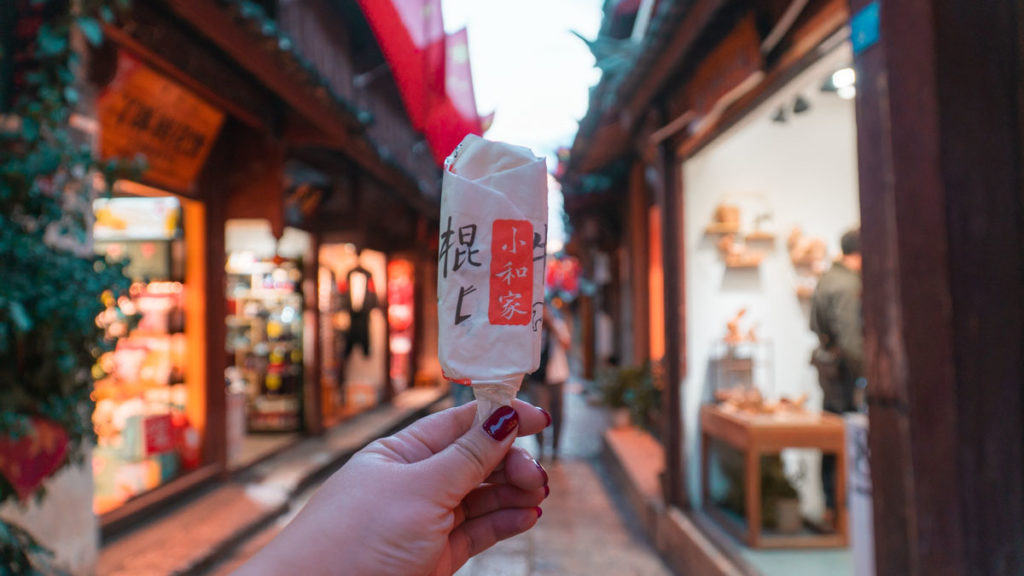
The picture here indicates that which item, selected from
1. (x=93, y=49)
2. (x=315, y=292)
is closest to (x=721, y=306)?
(x=93, y=49)

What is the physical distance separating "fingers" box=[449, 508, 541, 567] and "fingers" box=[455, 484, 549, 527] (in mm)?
14

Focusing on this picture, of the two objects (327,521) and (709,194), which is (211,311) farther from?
(327,521)

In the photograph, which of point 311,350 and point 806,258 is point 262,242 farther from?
point 806,258

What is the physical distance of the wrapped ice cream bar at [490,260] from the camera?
128 centimetres

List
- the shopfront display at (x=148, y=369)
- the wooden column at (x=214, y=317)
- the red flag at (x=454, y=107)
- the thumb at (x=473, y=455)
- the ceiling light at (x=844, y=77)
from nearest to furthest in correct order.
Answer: the thumb at (x=473, y=455) < the red flag at (x=454, y=107) < the ceiling light at (x=844, y=77) < the shopfront display at (x=148, y=369) < the wooden column at (x=214, y=317)

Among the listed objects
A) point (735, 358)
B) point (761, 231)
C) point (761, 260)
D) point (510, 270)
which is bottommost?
point (735, 358)

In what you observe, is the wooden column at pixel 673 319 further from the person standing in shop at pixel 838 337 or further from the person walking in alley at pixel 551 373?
the person walking in alley at pixel 551 373

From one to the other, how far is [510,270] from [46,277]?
2154 mm

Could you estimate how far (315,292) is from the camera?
9.40 metres

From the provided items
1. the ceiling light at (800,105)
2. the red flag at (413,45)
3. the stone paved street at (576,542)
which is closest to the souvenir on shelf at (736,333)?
A: the ceiling light at (800,105)

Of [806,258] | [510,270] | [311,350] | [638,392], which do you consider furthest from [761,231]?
[311,350]

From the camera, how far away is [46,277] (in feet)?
7.92

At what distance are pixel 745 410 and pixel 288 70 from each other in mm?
4775

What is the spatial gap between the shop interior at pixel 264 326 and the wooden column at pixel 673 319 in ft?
20.2
